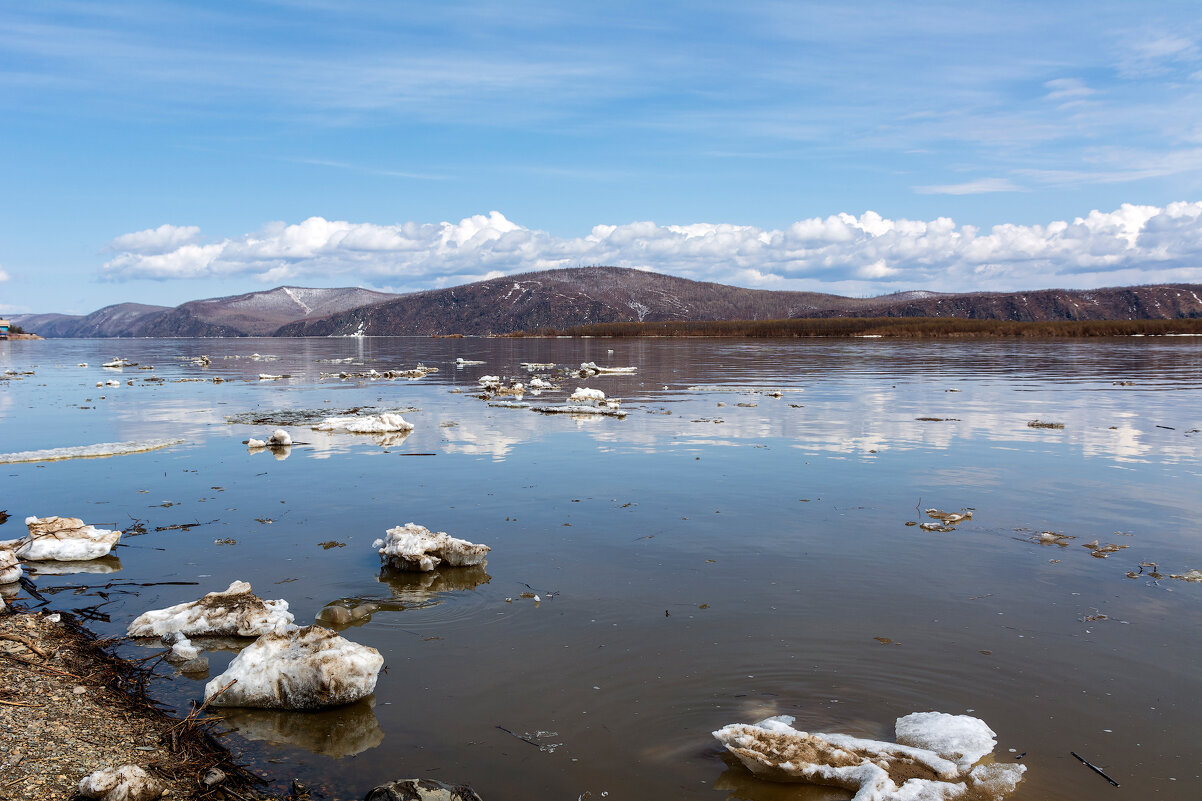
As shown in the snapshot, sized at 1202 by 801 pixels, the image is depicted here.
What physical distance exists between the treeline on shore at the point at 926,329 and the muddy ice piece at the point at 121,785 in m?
137

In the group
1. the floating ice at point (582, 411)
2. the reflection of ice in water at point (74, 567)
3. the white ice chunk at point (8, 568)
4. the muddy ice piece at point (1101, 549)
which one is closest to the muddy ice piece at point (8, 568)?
the white ice chunk at point (8, 568)

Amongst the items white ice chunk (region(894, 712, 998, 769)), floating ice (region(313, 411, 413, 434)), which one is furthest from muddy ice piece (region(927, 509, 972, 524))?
floating ice (region(313, 411, 413, 434))

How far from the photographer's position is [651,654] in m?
6.74

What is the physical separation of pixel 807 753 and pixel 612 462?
1045 centimetres

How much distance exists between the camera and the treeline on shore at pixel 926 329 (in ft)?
441

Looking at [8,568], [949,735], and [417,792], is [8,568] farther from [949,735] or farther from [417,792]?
[949,735]

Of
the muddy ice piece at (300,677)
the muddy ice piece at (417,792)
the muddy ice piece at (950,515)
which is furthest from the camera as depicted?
the muddy ice piece at (950,515)

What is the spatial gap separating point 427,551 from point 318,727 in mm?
3340

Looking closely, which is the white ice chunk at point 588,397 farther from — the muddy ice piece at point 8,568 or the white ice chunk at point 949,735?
the white ice chunk at point 949,735

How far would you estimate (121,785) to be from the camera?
435 cm

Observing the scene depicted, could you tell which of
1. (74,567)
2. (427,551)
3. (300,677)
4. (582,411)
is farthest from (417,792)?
(582,411)

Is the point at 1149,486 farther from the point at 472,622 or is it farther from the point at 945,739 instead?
the point at 472,622

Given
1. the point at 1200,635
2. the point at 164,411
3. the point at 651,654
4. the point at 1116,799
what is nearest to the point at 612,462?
the point at 651,654

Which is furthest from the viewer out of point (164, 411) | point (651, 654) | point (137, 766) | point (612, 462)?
point (164, 411)
